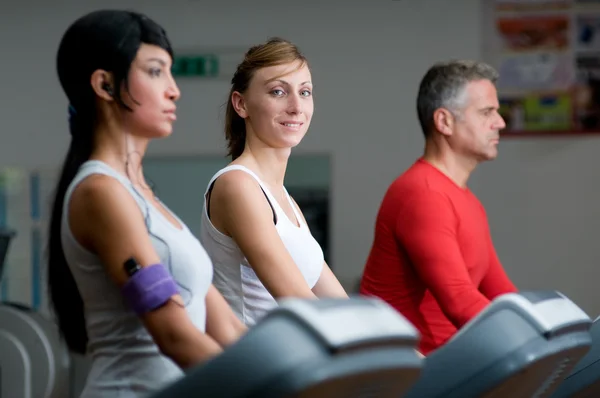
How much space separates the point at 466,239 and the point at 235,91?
2.76 ft

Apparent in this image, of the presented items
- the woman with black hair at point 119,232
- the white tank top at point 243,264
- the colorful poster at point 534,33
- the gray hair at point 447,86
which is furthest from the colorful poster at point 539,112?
the woman with black hair at point 119,232

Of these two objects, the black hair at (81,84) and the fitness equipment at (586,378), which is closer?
the black hair at (81,84)

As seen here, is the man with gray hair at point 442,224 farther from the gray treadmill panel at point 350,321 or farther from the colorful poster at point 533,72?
the colorful poster at point 533,72

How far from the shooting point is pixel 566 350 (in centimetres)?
179

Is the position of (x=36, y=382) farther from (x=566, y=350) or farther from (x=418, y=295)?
(x=566, y=350)

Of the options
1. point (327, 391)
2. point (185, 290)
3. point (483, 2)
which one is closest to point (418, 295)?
point (185, 290)

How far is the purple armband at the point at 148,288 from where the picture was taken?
1.40 m

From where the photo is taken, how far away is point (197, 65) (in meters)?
4.86

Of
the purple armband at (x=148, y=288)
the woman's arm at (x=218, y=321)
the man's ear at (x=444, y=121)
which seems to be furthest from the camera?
the man's ear at (x=444, y=121)

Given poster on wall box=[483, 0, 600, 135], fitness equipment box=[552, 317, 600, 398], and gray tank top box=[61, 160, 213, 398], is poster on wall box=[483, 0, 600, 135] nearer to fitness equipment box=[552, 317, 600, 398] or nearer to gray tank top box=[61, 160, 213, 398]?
fitness equipment box=[552, 317, 600, 398]

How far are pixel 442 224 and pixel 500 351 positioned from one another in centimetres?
86

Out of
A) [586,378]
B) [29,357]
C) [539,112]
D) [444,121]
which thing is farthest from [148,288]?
[539,112]

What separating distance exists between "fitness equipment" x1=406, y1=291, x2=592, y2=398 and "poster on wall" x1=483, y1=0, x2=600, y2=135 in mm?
3193

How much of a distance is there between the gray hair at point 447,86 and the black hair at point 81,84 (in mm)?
1446
